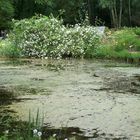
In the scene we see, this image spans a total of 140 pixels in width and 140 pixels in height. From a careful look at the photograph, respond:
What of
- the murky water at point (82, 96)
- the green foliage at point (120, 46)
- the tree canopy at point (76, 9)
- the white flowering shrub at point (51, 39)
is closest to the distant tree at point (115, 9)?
the tree canopy at point (76, 9)

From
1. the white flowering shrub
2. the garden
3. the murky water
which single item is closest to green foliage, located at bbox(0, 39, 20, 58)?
the garden

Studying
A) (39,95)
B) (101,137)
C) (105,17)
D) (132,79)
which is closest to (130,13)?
(105,17)

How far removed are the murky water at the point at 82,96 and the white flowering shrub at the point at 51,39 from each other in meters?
4.02

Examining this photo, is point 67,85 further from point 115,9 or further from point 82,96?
point 115,9

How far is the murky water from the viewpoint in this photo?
8.05 metres

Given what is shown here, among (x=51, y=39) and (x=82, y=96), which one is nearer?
(x=82, y=96)

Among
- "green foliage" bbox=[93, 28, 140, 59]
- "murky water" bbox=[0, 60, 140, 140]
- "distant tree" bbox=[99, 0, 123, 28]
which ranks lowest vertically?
"murky water" bbox=[0, 60, 140, 140]

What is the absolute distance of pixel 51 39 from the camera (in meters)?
21.4

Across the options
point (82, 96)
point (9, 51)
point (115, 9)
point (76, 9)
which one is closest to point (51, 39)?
point (9, 51)

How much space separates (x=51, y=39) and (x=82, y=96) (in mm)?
10689

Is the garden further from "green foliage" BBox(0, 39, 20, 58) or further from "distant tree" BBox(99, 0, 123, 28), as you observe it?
"distant tree" BBox(99, 0, 123, 28)

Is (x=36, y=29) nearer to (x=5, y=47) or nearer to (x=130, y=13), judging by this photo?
(x=5, y=47)

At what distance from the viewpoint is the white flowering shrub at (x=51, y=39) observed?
21281 mm

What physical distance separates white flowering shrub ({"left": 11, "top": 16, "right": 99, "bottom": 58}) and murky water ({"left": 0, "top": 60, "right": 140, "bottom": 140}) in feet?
13.2
